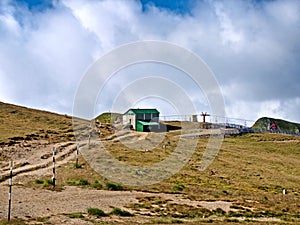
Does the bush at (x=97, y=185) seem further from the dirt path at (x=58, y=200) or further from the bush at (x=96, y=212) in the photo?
the bush at (x=96, y=212)

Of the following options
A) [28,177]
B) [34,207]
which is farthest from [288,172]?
[34,207]

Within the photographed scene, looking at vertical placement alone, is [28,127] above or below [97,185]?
above

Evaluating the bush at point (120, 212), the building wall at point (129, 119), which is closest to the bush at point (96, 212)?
the bush at point (120, 212)

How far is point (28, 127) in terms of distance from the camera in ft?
256

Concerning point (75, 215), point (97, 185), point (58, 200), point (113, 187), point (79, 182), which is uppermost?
point (79, 182)

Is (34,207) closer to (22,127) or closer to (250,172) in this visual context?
(250,172)

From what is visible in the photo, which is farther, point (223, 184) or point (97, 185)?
point (223, 184)

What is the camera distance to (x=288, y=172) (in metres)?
60.2

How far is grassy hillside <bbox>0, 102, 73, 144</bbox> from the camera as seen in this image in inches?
2596

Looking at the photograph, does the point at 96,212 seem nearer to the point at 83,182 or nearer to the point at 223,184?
the point at 83,182

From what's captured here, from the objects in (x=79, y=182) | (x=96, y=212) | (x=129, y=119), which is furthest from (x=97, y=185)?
(x=129, y=119)

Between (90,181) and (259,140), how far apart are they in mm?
76717

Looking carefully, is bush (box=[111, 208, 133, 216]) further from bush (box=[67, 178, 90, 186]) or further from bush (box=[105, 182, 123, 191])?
bush (box=[67, 178, 90, 186])

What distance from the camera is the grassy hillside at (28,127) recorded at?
65.9 meters
